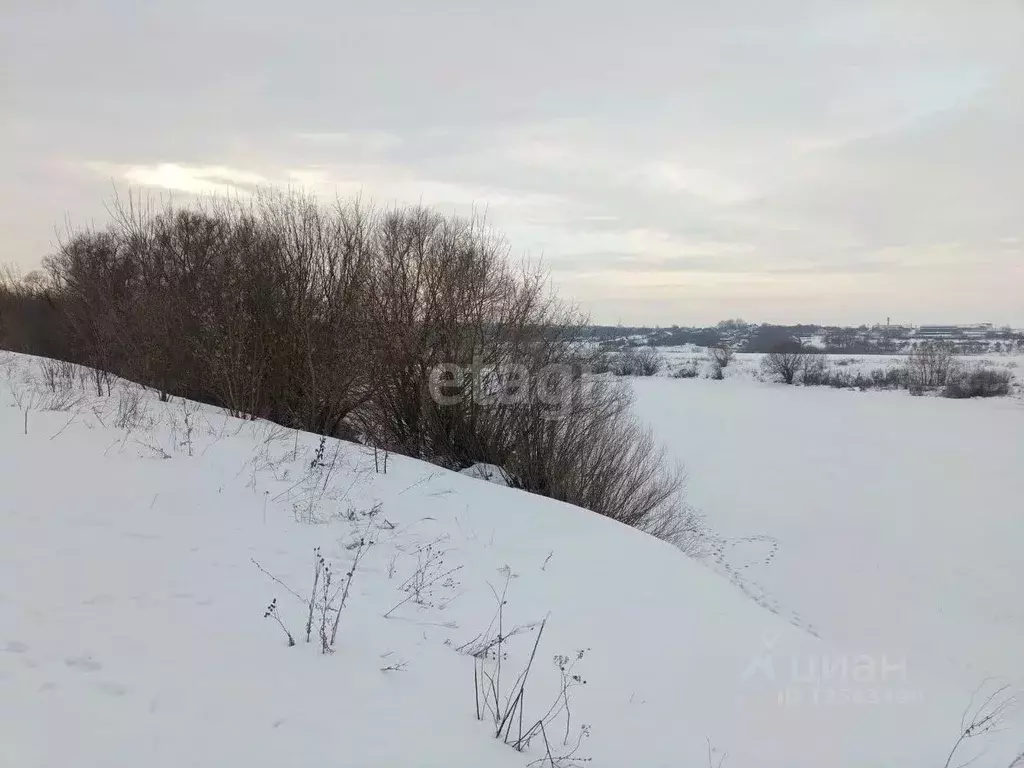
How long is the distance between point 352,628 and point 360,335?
32.1ft

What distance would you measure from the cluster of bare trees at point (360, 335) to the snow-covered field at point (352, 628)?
2372 millimetres

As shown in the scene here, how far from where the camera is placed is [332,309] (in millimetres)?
12633

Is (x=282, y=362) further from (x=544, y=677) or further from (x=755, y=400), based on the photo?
(x=755, y=400)

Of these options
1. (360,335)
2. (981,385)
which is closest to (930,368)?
(981,385)

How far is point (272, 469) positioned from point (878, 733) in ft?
19.9

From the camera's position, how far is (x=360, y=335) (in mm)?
12734

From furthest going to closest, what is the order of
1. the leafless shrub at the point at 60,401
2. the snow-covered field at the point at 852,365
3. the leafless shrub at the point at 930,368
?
the snow-covered field at the point at 852,365, the leafless shrub at the point at 930,368, the leafless shrub at the point at 60,401

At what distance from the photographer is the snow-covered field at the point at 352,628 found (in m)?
2.60

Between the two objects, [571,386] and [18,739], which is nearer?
[18,739]

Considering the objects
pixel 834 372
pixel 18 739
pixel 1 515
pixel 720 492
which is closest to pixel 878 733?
pixel 18 739

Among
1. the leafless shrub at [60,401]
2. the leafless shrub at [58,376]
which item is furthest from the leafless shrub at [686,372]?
the leafless shrub at [60,401]

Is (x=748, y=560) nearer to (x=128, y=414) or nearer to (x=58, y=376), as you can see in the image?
(x=128, y=414)

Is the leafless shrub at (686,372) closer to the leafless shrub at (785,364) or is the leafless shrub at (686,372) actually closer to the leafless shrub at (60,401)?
the leafless shrub at (785,364)

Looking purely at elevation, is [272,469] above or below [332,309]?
below
